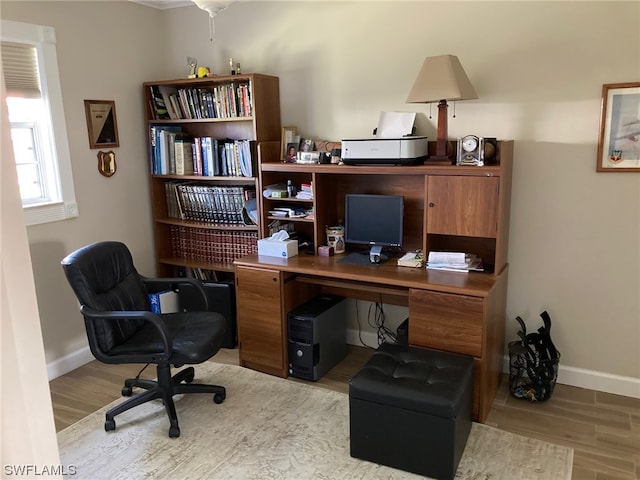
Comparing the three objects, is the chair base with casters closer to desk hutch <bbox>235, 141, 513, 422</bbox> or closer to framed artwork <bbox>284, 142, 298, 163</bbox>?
desk hutch <bbox>235, 141, 513, 422</bbox>

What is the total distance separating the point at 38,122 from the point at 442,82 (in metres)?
2.44

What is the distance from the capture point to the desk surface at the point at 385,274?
257 centimetres

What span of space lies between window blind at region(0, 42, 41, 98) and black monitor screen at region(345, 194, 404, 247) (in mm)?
2017

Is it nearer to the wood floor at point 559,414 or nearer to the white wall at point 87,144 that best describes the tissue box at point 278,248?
the wood floor at point 559,414

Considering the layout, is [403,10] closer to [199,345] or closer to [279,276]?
[279,276]

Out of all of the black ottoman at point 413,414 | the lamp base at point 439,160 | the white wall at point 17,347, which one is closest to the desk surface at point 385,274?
the black ottoman at point 413,414

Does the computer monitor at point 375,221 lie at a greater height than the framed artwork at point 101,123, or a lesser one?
lesser

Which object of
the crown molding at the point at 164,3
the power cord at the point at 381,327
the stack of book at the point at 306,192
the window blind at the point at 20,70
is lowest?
the power cord at the point at 381,327

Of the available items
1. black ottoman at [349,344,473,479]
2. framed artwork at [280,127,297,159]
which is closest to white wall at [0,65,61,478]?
black ottoman at [349,344,473,479]

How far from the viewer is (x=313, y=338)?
9.94 feet

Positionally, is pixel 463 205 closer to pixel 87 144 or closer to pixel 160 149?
pixel 160 149

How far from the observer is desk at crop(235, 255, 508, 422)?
254 cm

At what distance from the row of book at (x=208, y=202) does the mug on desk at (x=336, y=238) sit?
26.7 inches

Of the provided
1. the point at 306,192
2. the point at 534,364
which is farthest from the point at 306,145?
the point at 534,364
